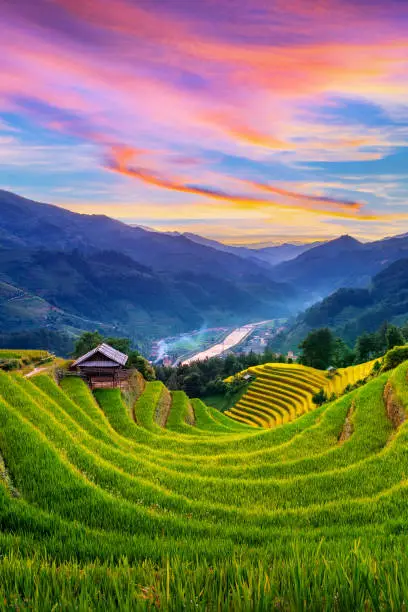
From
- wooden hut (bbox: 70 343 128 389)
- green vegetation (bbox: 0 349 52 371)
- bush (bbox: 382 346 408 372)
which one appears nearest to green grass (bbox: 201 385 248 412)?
wooden hut (bbox: 70 343 128 389)

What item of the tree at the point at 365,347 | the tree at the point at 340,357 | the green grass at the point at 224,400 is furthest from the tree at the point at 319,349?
the green grass at the point at 224,400

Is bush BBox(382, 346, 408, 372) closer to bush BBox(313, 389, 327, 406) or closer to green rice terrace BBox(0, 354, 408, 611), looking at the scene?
green rice terrace BBox(0, 354, 408, 611)

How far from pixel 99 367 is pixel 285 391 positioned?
27095mm

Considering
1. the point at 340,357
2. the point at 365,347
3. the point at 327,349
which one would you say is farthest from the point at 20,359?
the point at 340,357

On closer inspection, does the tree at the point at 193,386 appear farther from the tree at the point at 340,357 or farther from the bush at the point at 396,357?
the bush at the point at 396,357

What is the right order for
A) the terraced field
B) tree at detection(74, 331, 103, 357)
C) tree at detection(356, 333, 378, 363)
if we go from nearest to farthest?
the terraced field → tree at detection(74, 331, 103, 357) → tree at detection(356, 333, 378, 363)

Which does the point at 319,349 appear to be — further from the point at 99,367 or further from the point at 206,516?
the point at 206,516

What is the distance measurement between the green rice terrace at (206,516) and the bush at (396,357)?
7380mm

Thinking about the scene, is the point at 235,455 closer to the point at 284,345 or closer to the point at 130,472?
the point at 130,472

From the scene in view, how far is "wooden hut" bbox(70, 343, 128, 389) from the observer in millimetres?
22750

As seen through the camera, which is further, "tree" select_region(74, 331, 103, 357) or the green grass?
"tree" select_region(74, 331, 103, 357)

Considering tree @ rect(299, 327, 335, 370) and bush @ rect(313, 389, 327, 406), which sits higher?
tree @ rect(299, 327, 335, 370)

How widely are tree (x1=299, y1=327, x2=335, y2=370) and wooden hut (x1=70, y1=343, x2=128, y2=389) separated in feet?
148

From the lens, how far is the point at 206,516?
20.4 feet
